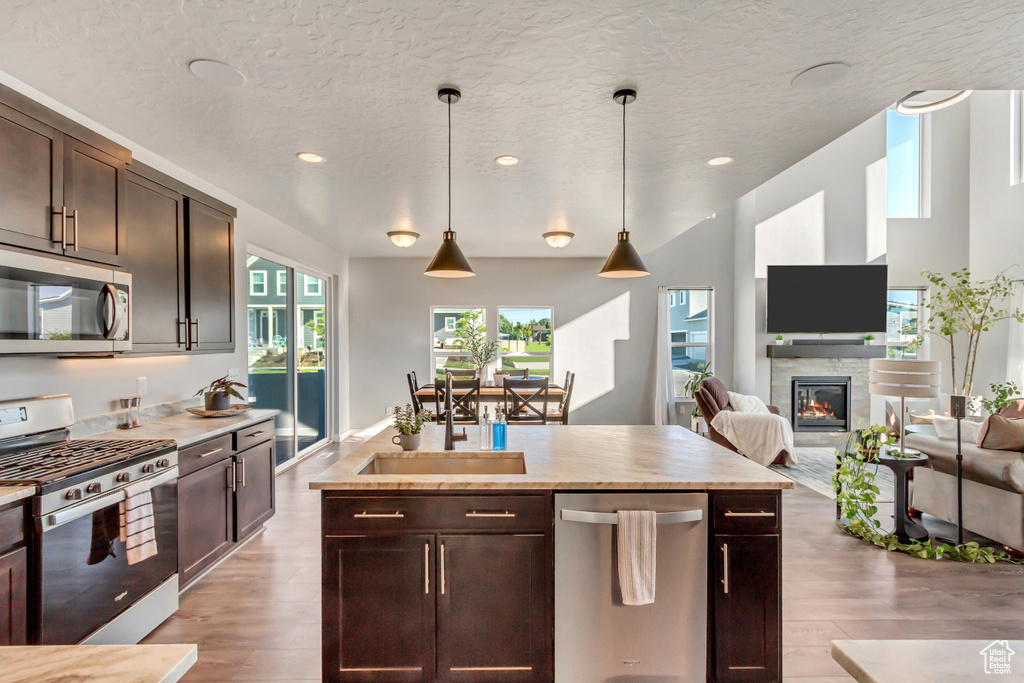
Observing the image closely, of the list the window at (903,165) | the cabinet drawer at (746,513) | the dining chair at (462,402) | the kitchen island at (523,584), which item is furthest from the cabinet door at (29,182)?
the window at (903,165)

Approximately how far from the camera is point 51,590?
1735 millimetres

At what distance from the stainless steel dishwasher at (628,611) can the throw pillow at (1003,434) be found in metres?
2.69

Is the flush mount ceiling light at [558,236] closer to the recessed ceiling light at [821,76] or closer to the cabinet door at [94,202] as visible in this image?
the recessed ceiling light at [821,76]

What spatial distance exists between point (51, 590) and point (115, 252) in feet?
5.03

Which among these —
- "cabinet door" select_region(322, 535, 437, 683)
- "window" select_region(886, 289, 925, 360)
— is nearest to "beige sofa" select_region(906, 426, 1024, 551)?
"cabinet door" select_region(322, 535, 437, 683)

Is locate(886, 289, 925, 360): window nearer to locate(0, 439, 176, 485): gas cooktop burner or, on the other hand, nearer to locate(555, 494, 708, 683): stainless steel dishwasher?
locate(555, 494, 708, 683): stainless steel dishwasher

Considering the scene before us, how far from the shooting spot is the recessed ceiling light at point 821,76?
6.51 ft

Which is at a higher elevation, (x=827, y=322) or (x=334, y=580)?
(x=827, y=322)

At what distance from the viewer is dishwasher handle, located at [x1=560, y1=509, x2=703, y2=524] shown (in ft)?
5.79

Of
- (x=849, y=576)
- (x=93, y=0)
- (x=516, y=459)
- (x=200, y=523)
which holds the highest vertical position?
(x=93, y=0)

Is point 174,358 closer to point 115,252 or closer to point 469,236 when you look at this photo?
point 115,252

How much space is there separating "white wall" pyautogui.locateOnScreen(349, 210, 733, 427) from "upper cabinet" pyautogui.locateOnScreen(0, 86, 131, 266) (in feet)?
14.8

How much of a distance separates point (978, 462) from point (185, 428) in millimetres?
4934

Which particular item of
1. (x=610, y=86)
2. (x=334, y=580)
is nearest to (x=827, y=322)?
(x=610, y=86)
